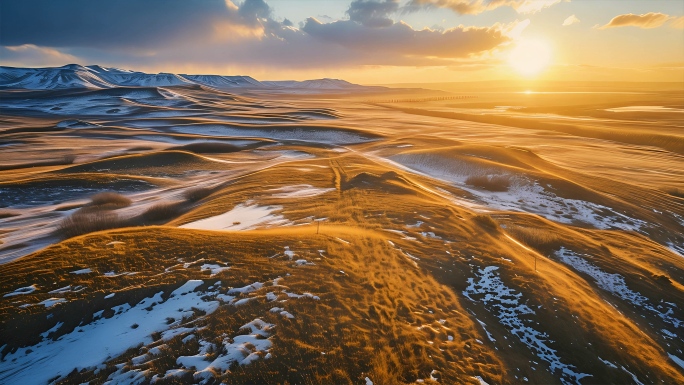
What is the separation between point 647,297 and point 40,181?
159 ft

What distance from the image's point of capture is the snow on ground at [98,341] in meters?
8.72

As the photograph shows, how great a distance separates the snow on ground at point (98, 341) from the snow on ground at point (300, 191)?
17.4 metres

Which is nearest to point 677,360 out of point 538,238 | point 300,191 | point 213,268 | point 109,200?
point 538,238

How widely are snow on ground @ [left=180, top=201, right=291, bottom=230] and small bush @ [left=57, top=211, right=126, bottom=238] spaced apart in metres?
5.83

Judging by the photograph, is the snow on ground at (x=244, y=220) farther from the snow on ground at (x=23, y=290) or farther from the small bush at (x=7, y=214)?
the small bush at (x=7, y=214)

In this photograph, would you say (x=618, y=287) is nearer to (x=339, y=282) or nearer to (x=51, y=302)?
(x=339, y=282)

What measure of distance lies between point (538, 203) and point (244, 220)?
90.1ft

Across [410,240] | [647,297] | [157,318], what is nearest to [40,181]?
[157,318]

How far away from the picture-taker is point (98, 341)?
9.60m

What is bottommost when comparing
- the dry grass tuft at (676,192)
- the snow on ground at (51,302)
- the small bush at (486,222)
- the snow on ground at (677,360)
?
the snow on ground at (677,360)

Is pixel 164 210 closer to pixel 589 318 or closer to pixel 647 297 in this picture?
pixel 589 318

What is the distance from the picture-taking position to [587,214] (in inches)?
1164

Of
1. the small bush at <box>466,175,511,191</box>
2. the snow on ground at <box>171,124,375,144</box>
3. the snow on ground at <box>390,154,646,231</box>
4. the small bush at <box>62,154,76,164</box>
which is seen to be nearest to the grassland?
the snow on ground at <box>390,154,646,231</box>

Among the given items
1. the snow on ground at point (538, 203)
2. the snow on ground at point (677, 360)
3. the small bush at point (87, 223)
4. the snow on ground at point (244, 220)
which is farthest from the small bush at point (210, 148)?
the snow on ground at point (677, 360)
